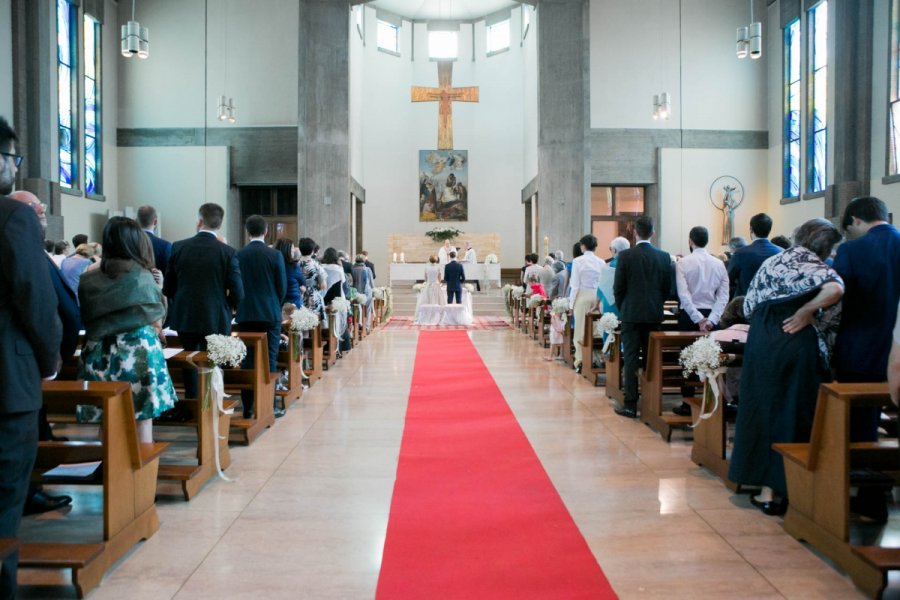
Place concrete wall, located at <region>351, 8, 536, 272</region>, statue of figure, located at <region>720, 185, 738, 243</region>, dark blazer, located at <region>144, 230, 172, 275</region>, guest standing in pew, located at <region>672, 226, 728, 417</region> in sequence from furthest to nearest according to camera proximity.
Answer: concrete wall, located at <region>351, 8, 536, 272</region>
statue of figure, located at <region>720, 185, 738, 243</region>
guest standing in pew, located at <region>672, 226, 728, 417</region>
dark blazer, located at <region>144, 230, 172, 275</region>

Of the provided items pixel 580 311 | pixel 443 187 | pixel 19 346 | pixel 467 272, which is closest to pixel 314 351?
pixel 580 311

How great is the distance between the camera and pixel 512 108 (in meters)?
25.6

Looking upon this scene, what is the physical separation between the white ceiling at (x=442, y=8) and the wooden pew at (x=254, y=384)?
2144cm

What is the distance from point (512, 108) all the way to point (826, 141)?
36.3 feet

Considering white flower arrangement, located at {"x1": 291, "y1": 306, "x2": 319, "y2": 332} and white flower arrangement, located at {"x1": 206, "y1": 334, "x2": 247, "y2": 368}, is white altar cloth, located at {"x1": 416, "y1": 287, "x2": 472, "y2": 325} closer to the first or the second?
white flower arrangement, located at {"x1": 291, "y1": 306, "x2": 319, "y2": 332}

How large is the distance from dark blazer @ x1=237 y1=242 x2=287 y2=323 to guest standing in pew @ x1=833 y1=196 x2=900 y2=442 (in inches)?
167

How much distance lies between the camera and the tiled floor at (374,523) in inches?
124

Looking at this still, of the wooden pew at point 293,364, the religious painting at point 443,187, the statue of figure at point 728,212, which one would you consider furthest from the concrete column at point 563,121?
the wooden pew at point 293,364

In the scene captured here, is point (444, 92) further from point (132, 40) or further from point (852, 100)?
point (852, 100)

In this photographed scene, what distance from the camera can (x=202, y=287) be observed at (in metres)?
5.51

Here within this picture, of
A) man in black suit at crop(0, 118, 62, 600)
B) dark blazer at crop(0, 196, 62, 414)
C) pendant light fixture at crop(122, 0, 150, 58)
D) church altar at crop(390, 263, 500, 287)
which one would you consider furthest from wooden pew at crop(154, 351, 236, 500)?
church altar at crop(390, 263, 500, 287)

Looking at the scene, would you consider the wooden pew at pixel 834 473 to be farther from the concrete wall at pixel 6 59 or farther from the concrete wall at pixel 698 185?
the concrete wall at pixel 698 185

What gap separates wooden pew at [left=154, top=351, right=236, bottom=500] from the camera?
14.2 feet

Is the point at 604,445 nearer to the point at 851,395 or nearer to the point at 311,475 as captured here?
the point at 311,475
